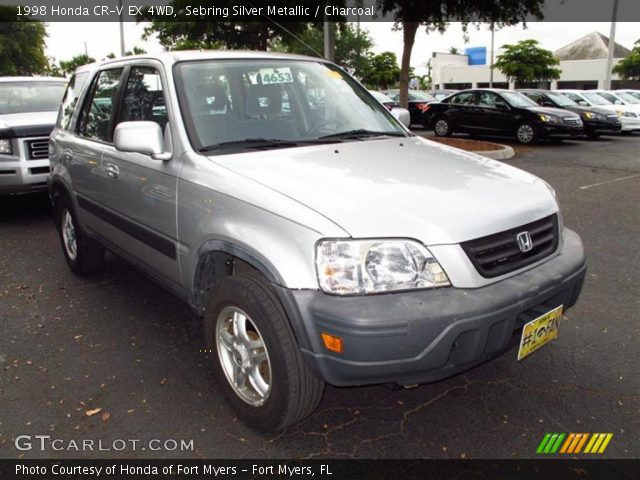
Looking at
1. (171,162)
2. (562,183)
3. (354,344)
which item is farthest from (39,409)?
(562,183)

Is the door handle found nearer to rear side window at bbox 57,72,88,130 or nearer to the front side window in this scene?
rear side window at bbox 57,72,88,130

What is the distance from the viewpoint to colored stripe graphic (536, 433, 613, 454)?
8.49 ft

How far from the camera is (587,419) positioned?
2.80 meters

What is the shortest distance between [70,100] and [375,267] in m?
3.68

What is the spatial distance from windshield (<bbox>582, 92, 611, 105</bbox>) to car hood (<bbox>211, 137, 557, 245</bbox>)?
1692 centimetres

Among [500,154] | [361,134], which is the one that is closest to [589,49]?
[500,154]

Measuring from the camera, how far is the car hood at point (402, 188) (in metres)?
2.34

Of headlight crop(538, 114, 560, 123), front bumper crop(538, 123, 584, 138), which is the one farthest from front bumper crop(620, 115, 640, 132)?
headlight crop(538, 114, 560, 123)

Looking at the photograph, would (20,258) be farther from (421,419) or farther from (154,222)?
(421,419)

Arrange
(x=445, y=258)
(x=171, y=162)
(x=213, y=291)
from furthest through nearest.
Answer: (x=171, y=162) < (x=213, y=291) < (x=445, y=258)

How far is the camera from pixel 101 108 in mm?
4180

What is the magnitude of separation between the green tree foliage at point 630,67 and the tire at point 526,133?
38.1 meters

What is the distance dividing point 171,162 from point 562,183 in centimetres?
796

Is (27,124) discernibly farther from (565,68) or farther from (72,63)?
(72,63)
